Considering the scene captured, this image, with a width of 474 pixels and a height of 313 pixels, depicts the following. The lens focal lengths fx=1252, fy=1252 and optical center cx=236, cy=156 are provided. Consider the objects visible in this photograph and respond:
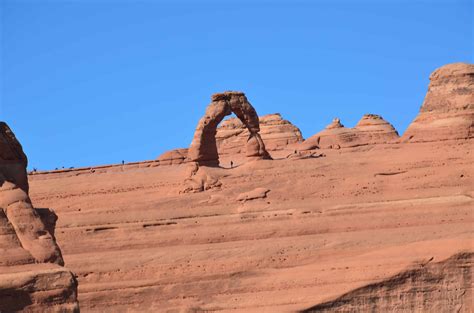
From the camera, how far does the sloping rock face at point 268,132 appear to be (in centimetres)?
6781

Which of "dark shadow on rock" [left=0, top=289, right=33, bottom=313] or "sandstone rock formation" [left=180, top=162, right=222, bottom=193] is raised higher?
"sandstone rock formation" [left=180, top=162, right=222, bottom=193]

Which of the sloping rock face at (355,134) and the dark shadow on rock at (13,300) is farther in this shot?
the sloping rock face at (355,134)

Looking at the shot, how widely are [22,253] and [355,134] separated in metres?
42.9

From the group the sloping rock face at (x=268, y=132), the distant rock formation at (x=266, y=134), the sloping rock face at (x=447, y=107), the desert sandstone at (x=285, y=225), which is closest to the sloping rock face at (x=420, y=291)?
the desert sandstone at (x=285, y=225)

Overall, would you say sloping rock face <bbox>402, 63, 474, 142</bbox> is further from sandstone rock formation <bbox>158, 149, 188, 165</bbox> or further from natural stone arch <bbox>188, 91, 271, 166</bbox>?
sandstone rock formation <bbox>158, 149, 188, 165</bbox>

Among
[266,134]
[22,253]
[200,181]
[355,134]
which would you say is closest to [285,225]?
[200,181]

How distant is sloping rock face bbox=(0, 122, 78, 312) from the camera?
66.6ft

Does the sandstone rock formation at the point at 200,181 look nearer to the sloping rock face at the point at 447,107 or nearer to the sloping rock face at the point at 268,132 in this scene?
the sloping rock face at the point at 447,107

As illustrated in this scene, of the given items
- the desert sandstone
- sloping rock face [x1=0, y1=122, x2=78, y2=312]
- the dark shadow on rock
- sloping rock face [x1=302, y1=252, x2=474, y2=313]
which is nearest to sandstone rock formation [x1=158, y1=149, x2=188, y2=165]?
the desert sandstone

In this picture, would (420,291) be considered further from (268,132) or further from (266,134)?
(268,132)

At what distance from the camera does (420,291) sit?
121 ft

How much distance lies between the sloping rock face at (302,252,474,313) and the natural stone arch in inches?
386

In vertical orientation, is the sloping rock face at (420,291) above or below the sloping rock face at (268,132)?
below

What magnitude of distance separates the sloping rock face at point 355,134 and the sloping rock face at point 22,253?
35.3 metres
